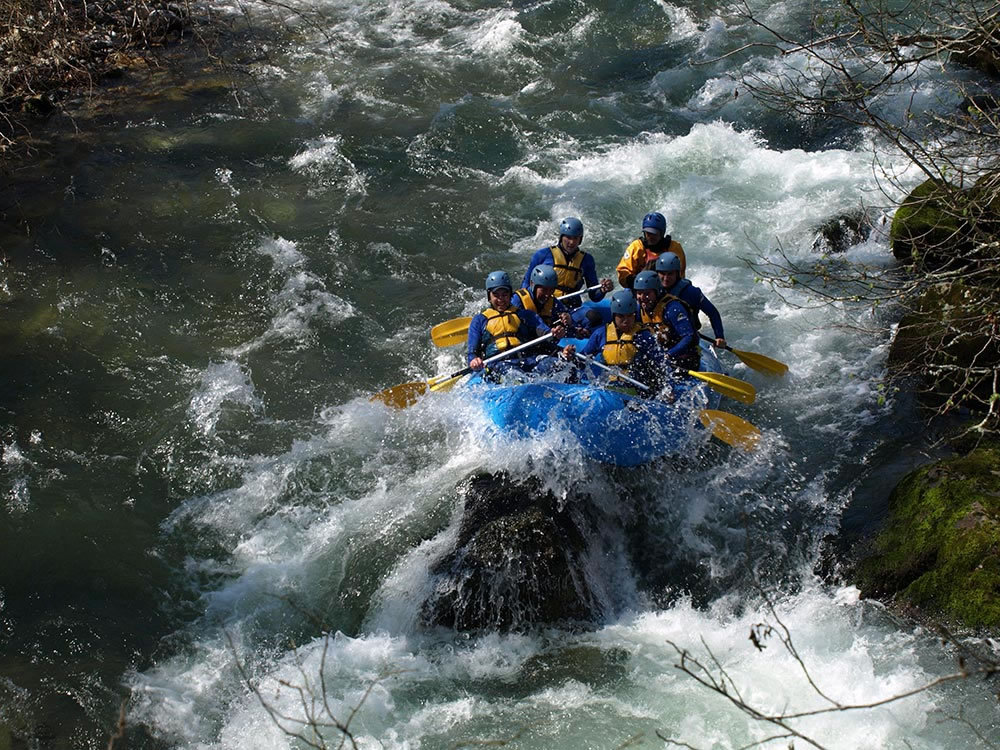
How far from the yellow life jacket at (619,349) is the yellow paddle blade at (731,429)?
0.77 metres

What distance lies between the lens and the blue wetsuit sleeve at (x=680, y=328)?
8.30 meters

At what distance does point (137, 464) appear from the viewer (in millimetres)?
8125

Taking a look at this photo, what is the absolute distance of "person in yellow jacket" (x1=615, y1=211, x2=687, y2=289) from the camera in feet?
29.6

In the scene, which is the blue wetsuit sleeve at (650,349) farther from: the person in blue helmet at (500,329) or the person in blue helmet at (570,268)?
the person in blue helmet at (570,268)

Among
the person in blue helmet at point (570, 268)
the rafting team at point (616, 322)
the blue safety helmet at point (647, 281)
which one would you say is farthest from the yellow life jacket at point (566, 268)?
the blue safety helmet at point (647, 281)

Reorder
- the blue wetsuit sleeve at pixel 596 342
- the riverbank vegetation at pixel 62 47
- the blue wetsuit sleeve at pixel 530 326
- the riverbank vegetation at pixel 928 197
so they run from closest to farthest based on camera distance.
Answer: the riverbank vegetation at pixel 928 197
the blue wetsuit sleeve at pixel 596 342
the blue wetsuit sleeve at pixel 530 326
the riverbank vegetation at pixel 62 47

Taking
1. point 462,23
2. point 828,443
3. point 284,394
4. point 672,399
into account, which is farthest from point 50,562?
point 462,23

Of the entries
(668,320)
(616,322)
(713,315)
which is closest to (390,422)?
(616,322)

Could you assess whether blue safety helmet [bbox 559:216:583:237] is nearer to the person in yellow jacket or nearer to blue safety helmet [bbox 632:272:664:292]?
the person in yellow jacket

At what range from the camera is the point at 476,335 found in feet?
27.8

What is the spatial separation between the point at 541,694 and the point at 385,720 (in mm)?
999

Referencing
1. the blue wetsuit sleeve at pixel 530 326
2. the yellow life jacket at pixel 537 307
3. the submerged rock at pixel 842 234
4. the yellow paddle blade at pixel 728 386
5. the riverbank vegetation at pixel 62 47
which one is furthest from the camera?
the submerged rock at pixel 842 234

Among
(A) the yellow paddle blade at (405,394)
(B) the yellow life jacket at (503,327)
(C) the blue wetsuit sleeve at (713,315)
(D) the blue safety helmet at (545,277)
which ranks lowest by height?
(A) the yellow paddle blade at (405,394)

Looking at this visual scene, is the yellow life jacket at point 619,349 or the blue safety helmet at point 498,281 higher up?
the blue safety helmet at point 498,281
